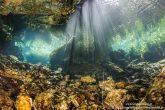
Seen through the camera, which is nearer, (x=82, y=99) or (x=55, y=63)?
(x=82, y=99)

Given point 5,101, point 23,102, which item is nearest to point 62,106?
point 23,102

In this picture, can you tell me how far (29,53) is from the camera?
24.2 ft

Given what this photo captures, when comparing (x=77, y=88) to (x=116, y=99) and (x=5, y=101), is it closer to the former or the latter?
(x=116, y=99)

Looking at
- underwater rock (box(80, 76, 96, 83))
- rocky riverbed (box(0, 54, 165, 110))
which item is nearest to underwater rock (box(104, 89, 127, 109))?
rocky riverbed (box(0, 54, 165, 110))

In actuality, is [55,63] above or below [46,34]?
below

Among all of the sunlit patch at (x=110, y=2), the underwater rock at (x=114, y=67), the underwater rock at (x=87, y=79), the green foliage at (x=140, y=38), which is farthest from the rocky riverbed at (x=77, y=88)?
the sunlit patch at (x=110, y=2)

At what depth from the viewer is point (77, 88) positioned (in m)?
5.38

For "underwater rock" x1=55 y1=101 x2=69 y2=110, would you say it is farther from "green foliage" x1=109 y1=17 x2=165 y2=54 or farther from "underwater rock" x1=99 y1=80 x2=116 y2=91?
"green foliage" x1=109 y1=17 x2=165 y2=54

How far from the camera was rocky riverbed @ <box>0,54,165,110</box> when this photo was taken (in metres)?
4.78

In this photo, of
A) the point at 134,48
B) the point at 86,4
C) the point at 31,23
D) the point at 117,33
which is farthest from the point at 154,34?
the point at 31,23

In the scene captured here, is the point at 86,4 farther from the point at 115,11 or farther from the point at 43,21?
the point at 43,21

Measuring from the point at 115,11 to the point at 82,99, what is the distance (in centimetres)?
308

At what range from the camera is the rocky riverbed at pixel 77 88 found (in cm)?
478

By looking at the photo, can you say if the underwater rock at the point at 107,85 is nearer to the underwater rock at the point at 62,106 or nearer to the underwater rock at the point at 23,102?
the underwater rock at the point at 62,106
